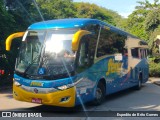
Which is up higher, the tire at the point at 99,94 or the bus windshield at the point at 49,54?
the bus windshield at the point at 49,54

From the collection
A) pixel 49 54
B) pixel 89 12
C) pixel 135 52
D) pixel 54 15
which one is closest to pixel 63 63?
pixel 49 54

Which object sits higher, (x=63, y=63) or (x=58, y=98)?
(x=63, y=63)

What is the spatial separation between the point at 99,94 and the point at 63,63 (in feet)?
8.75

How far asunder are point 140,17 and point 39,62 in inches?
1327

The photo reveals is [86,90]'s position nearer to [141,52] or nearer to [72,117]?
[72,117]

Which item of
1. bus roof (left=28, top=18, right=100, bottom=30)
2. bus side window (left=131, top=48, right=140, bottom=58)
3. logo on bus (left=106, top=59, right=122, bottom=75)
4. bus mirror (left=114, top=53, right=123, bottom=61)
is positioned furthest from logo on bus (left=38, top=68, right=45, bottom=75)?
bus side window (left=131, top=48, right=140, bottom=58)

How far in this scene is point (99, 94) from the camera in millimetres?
11523

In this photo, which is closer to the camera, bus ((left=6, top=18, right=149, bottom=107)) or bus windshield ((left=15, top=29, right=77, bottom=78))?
bus ((left=6, top=18, right=149, bottom=107))

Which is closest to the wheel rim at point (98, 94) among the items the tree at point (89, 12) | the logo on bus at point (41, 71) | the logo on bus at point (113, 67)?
the logo on bus at point (113, 67)

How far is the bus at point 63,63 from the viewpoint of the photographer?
9.27 meters

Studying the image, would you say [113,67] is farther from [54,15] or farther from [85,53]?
[54,15]

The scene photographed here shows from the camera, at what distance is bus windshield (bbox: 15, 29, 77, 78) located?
31.0ft

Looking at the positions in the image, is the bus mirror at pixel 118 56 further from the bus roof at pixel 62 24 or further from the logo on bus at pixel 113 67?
the bus roof at pixel 62 24

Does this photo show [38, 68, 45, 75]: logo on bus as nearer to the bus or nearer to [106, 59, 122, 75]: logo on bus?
the bus
